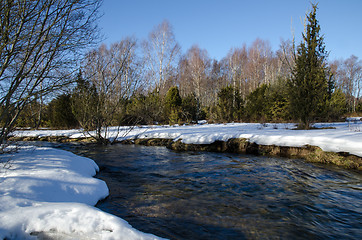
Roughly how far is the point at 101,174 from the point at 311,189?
182 inches

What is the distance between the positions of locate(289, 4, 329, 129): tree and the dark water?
488 cm

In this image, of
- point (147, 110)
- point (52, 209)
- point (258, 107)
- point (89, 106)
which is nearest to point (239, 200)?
point (52, 209)

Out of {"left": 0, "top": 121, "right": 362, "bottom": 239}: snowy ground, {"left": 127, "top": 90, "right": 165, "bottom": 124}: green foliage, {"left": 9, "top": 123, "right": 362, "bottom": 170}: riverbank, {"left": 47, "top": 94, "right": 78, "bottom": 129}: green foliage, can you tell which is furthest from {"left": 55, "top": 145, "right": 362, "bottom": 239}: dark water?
{"left": 47, "top": 94, "right": 78, "bottom": 129}: green foliage

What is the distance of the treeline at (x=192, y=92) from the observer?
29.2 ft

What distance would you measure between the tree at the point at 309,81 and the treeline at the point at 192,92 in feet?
0.13

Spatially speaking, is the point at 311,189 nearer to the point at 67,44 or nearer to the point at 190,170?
the point at 190,170

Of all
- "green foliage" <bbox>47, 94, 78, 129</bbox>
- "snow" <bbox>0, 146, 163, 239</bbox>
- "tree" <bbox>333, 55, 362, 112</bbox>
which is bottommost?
"snow" <bbox>0, 146, 163, 239</bbox>

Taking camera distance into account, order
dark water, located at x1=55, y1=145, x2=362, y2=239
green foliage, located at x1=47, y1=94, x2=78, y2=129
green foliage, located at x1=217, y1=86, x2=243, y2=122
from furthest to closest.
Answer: green foliage, located at x1=47, y1=94, x2=78, y2=129 < green foliage, located at x1=217, y1=86, x2=243, y2=122 < dark water, located at x1=55, y1=145, x2=362, y2=239

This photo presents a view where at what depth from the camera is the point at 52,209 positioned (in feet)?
6.39

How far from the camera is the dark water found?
2.41 metres

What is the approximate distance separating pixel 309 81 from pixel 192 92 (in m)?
13.3

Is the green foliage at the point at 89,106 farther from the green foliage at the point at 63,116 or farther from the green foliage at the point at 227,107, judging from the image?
the green foliage at the point at 227,107

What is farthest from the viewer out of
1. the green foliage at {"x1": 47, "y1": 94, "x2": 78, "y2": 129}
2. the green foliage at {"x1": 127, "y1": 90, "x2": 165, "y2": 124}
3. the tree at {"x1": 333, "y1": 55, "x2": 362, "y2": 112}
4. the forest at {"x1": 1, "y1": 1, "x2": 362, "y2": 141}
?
the tree at {"x1": 333, "y1": 55, "x2": 362, "y2": 112}

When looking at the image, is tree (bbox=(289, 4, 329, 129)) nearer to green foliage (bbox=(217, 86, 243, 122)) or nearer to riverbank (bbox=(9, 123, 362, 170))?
riverbank (bbox=(9, 123, 362, 170))
